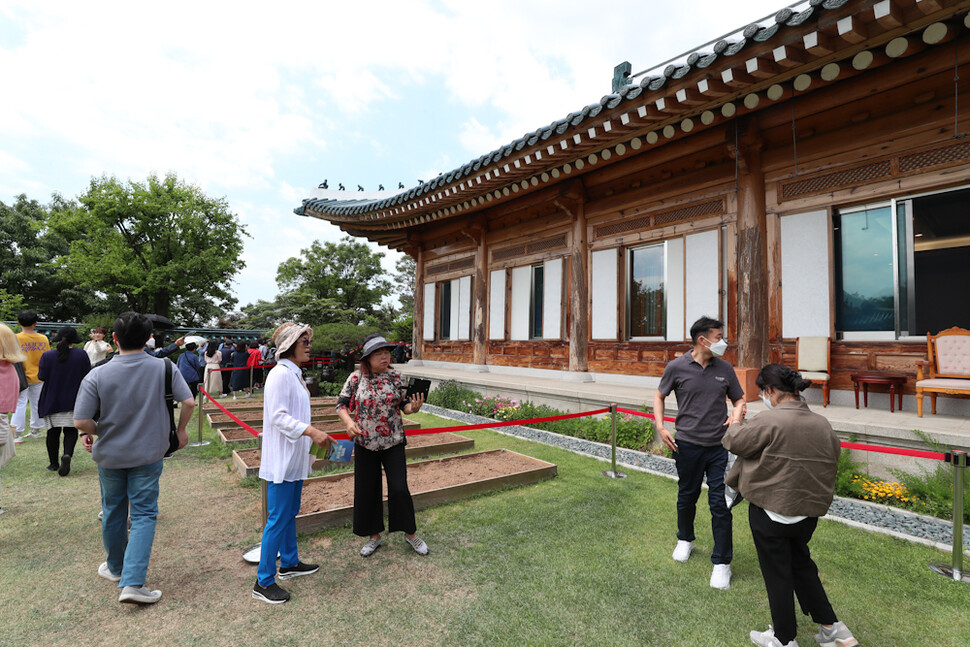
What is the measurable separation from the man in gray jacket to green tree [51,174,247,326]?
85.8 feet

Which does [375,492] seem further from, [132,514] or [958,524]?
[958,524]

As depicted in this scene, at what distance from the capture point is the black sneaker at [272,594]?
2.91 meters

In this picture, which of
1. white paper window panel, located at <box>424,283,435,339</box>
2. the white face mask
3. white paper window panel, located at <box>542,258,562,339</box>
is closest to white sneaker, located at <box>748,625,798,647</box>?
the white face mask

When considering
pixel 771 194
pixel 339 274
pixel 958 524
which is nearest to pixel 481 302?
pixel 771 194

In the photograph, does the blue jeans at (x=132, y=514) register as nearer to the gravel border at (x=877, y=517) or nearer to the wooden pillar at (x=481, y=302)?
the gravel border at (x=877, y=517)

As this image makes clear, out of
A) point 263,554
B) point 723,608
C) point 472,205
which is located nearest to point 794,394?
point 723,608

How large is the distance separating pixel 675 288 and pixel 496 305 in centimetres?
481

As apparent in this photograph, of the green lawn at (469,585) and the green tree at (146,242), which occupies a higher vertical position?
the green tree at (146,242)

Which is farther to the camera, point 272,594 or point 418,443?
point 418,443

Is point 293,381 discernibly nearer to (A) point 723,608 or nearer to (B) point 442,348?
(A) point 723,608

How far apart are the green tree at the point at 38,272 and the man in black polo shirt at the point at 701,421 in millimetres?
31495

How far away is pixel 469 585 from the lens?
10.3 ft

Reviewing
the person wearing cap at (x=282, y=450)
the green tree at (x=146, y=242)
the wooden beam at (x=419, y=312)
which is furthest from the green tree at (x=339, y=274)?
the person wearing cap at (x=282, y=450)

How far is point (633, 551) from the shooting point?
3627mm
